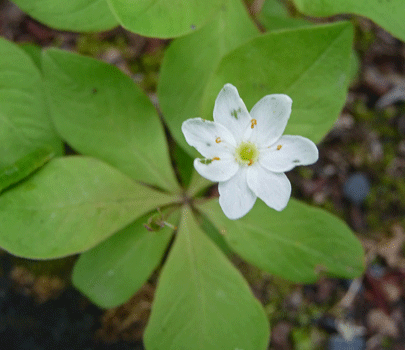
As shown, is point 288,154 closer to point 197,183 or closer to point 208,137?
point 208,137

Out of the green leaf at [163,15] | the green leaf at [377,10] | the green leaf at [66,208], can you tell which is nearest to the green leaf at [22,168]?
the green leaf at [66,208]

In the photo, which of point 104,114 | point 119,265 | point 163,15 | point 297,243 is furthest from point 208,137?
point 119,265

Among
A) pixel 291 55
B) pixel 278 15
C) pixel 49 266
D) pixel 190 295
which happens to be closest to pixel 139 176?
pixel 190 295

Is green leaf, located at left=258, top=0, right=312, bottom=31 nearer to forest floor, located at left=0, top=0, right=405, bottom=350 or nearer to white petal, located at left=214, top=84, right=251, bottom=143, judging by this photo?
forest floor, located at left=0, top=0, right=405, bottom=350

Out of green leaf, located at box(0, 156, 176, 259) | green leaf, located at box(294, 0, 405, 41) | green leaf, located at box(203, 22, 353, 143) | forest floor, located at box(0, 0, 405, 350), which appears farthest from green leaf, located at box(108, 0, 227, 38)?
forest floor, located at box(0, 0, 405, 350)

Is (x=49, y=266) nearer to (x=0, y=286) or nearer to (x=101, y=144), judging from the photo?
(x=0, y=286)

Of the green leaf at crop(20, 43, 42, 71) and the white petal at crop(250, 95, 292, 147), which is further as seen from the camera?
the green leaf at crop(20, 43, 42, 71)
